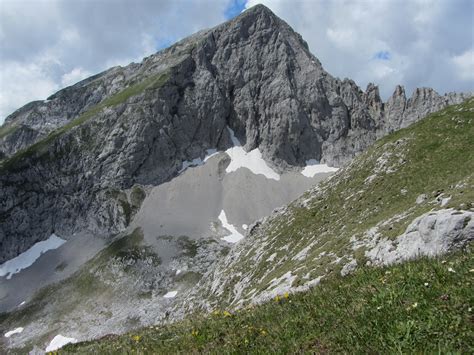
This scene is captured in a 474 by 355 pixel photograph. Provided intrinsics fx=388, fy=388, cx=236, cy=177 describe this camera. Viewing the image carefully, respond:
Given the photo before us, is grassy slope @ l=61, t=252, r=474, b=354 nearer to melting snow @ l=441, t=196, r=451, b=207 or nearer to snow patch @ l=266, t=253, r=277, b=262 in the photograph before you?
melting snow @ l=441, t=196, r=451, b=207

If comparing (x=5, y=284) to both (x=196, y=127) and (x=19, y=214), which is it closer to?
(x=19, y=214)

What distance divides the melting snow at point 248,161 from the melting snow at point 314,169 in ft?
43.2

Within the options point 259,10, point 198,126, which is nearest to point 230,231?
point 198,126

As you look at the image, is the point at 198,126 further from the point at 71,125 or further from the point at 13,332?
the point at 13,332

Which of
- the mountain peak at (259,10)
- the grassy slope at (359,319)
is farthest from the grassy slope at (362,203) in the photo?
the mountain peak at (259,10)

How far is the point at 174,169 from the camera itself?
516 feet

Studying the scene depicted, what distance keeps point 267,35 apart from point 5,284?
14842 centimetres

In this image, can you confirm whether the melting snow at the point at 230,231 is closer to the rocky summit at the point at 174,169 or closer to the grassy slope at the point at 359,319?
the rocky summit at the point at 174,169

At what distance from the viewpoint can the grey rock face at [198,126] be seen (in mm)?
149750

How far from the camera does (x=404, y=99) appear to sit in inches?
6703

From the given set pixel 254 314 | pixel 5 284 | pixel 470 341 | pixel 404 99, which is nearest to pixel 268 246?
pixel 254 314

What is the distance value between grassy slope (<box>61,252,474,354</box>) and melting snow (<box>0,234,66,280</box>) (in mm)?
147665

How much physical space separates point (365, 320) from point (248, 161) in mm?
157419

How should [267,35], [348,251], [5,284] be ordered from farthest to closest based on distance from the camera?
[267,35]
[5,284]
[348,251]
